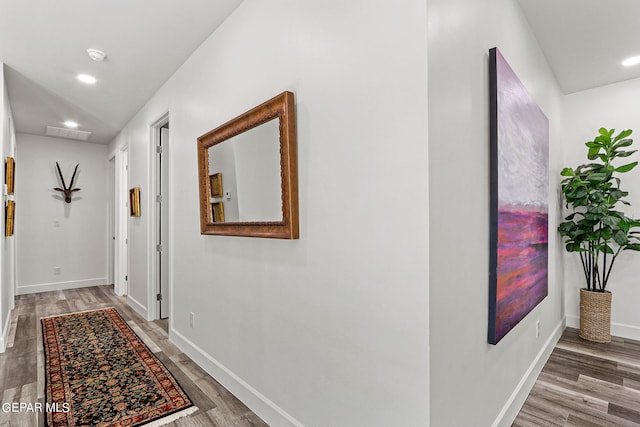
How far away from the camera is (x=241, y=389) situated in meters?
2.13

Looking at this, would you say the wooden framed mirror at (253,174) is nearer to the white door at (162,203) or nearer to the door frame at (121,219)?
the white door at (162,203)

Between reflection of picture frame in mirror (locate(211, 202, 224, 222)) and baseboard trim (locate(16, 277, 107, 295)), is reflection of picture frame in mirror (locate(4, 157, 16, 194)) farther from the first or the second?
baseboard trim (locate(16, 277, 107, 295))

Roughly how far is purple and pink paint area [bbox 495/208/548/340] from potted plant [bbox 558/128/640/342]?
0.85 meters

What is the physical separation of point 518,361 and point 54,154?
22.2 ft

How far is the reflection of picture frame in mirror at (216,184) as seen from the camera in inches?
91.5

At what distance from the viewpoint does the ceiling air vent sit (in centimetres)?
500

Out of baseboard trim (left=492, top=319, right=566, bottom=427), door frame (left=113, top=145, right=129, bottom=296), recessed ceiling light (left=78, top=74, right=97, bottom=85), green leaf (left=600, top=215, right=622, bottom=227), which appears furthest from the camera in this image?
door frame (left=113, top=145, right=129, bottom=296)

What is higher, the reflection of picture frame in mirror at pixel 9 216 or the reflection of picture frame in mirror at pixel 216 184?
the reflection of picture frame in mirror at pixel 216 184

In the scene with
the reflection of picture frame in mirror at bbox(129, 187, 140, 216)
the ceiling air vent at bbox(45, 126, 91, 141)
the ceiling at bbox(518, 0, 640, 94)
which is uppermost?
the ceiling at bbox(518, 0, 640, 94)

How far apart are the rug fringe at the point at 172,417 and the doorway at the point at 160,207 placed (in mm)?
2097

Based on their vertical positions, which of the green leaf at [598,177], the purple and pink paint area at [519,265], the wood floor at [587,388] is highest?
the green leaf at [598,177]

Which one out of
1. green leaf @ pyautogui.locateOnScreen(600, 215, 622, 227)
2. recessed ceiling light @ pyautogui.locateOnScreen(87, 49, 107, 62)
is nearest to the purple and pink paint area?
green leaf @ pyautogui.locateOnScreen(600, 215, 622, 227)

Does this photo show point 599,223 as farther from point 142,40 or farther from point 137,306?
point 137,306

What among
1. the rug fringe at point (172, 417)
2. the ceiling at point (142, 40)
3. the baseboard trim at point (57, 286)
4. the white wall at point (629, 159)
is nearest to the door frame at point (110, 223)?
the baseboard trim at point (57, 286)
